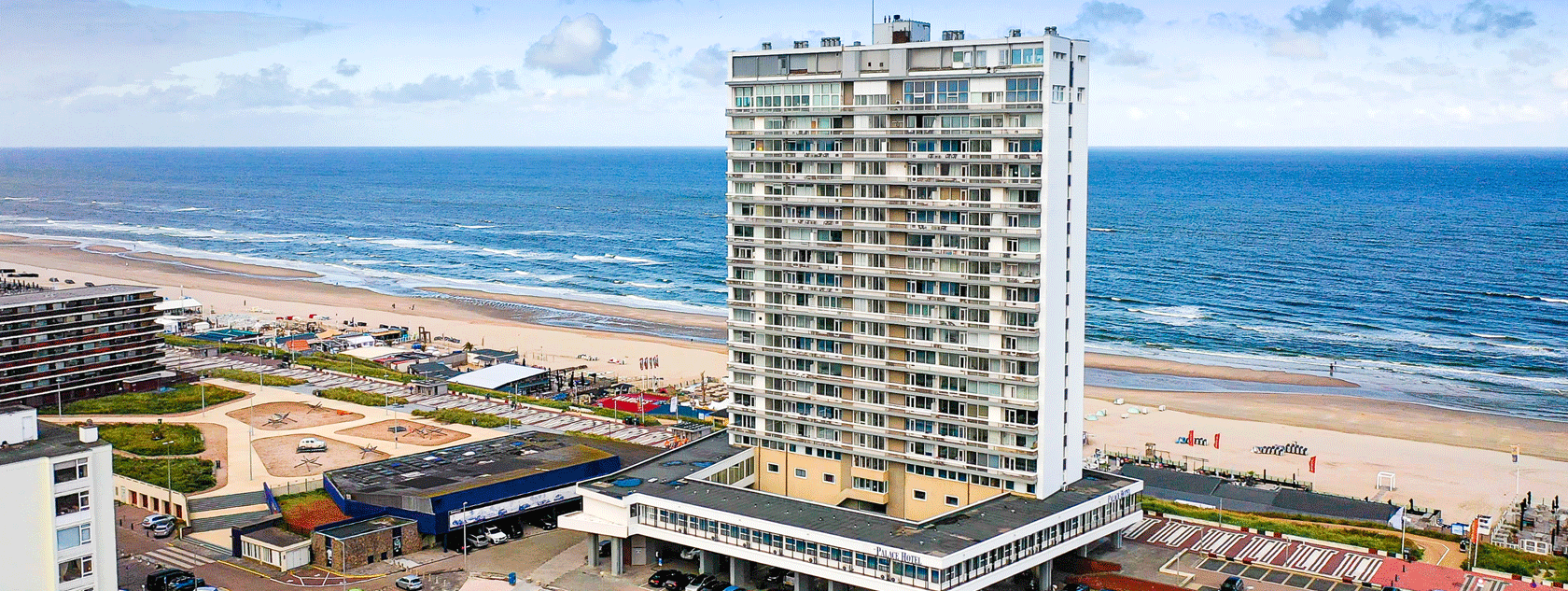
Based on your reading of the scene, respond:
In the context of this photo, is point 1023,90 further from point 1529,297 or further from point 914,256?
point 1529,297

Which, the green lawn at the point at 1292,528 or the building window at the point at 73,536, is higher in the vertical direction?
the building window at the point at 73,536

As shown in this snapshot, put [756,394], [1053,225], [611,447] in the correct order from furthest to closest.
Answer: [611,447], [756,394], [1053,225]

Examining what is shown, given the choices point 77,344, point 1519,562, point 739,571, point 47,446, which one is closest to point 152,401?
point 77,344

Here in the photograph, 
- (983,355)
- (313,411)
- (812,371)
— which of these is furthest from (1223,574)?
(313,411)

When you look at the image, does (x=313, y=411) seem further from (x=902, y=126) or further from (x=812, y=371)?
(x=902, y=126)

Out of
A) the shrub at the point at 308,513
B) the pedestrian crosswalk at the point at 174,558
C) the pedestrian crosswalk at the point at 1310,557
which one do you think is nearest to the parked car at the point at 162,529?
the pedestrian crosswalk at the point at 174,558

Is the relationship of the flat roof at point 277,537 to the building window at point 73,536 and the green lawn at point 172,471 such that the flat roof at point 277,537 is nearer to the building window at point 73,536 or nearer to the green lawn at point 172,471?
the green lawn at point 172,471
